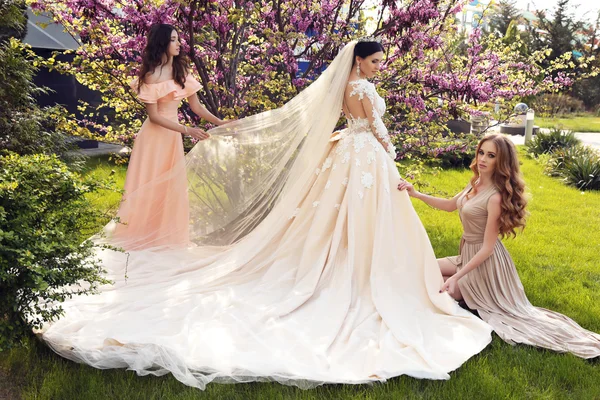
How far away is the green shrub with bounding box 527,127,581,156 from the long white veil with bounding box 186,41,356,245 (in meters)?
8.84

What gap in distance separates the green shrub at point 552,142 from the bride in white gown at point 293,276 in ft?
28.9

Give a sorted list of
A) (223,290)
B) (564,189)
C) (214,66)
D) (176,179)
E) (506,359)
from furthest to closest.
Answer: (564,189) → (214,66) → (176,179) → (223,290) → (506,359)

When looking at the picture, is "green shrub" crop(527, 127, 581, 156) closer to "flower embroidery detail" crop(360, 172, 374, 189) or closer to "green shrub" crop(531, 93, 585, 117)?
"flower embroidery detail" crop(360, 172, 374, 189)

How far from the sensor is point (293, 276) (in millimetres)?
4176

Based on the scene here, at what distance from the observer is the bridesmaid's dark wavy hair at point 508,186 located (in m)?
3.91

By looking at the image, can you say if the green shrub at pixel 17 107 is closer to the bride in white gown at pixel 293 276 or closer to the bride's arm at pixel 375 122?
the bride in white gown at pixel 293 276

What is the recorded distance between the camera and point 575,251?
5.84 metres

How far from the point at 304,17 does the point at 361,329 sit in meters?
3.06

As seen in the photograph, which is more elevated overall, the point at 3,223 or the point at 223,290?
the point at 3,223

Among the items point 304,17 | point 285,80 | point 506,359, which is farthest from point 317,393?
point 304,17

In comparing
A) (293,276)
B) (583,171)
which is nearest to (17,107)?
(293,276)

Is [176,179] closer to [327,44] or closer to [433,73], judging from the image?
[327,44]

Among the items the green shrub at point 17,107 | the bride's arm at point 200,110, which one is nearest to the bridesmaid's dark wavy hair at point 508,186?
the bride's arm at point 200,110

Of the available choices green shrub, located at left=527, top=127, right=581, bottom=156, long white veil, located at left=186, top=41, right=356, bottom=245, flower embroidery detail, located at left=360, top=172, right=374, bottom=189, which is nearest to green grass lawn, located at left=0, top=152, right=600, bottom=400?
flower embroidery detail, located at left=360, top=172, right=374, bottom=189
